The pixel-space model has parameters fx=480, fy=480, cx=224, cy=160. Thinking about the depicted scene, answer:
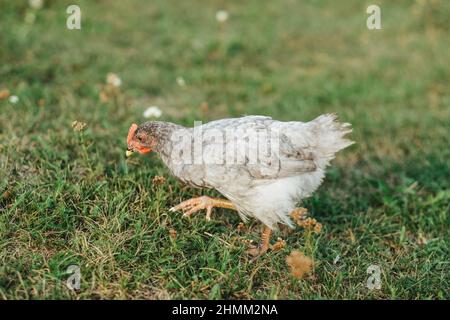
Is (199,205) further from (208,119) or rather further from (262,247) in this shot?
(208,119)

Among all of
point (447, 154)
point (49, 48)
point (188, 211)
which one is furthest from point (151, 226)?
point (49, 48)

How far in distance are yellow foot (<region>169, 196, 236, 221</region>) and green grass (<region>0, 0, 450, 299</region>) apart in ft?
0.29

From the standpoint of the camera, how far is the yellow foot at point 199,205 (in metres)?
3.71

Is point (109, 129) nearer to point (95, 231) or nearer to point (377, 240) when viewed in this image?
point (95, 231)

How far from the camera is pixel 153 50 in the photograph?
6926mm

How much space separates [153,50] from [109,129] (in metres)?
2.54

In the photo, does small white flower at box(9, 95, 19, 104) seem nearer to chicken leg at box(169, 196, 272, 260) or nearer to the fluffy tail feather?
chicken leg at box(169, 196, 272, 260)

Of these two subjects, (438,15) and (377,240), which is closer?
(377,240)

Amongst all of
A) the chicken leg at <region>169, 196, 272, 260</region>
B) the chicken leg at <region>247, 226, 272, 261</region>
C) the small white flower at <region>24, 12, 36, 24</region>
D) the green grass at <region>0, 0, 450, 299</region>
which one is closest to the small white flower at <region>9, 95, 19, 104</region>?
the green grass at <region>0, 0, 450, 299</region>

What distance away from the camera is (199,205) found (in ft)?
12.3

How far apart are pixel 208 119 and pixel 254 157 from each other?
212cm

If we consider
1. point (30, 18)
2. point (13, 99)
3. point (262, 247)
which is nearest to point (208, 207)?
point (262, 247)
